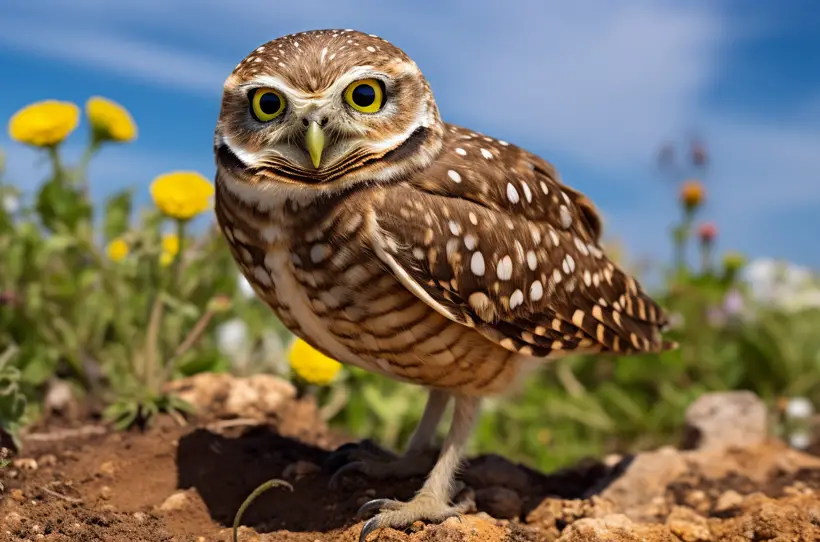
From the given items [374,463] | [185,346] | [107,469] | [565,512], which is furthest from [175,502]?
[565,512]

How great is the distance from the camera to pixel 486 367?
3.18m

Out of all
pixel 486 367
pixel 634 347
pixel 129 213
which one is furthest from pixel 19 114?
pixel 634 347

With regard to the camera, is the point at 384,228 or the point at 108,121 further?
the point at 108,121

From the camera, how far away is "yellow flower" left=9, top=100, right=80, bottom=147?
4.49 m

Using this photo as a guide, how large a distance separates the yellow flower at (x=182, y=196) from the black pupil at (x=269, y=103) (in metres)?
1.29

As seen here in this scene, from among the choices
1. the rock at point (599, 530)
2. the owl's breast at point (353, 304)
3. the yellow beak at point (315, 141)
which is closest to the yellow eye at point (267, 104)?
the yellow beak at point (315, 141)

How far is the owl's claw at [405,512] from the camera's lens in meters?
3.03

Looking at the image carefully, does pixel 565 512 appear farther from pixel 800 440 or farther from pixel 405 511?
pixel 800 440

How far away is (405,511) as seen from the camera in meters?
3.09

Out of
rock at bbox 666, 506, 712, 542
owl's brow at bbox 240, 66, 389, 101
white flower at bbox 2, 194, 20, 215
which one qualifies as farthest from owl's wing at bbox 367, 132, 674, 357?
white flower at bbox 2, 194, 20, 215

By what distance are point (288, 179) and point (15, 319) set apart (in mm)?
2822

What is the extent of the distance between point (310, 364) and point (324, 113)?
197 centimetres

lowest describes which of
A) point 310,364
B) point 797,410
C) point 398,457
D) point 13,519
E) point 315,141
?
point 13,519

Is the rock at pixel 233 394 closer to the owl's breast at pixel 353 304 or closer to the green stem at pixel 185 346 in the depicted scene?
the green stem at pixel 185 346
